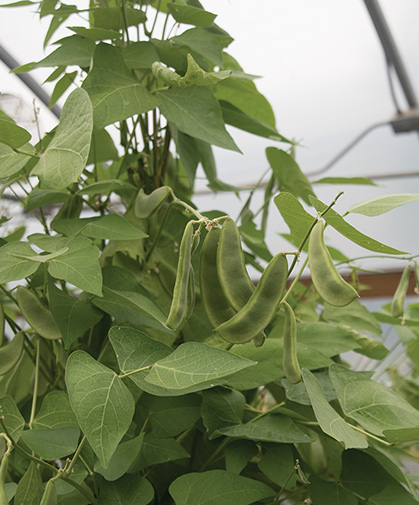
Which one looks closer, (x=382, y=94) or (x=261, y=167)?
(x=382, y=94)

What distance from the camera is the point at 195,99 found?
0.39 metres

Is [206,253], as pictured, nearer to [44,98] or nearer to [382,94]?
[44,98]

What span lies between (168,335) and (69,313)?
75 mm

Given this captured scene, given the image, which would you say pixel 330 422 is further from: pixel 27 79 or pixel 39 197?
pixel 27 79

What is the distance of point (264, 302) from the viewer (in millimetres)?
278

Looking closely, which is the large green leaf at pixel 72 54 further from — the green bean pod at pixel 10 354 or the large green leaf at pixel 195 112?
the green bean pod at pixel 10 354

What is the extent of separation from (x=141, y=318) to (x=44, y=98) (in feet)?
5.80

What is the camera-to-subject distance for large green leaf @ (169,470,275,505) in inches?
12.3

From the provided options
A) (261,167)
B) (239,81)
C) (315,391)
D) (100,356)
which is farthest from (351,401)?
(261,167)

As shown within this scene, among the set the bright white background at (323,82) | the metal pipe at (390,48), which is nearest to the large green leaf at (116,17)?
the bright white background at (323,82)

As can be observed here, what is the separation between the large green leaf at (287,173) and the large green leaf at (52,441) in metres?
0.28

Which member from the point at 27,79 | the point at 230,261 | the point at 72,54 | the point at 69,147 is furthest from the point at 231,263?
the point at 27,79

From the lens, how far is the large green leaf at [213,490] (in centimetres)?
31

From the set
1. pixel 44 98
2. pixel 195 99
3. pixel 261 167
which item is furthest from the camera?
pixel 261 167
